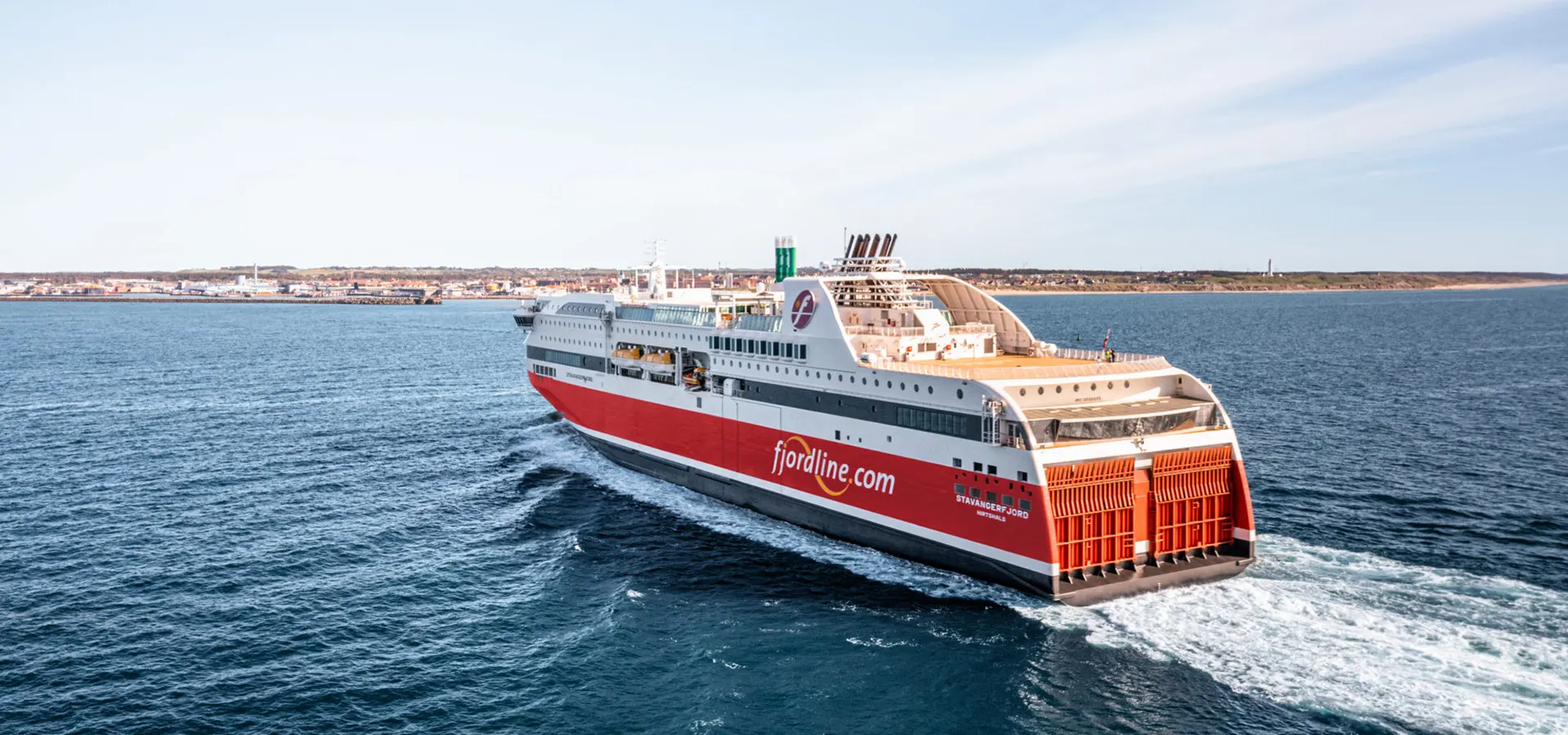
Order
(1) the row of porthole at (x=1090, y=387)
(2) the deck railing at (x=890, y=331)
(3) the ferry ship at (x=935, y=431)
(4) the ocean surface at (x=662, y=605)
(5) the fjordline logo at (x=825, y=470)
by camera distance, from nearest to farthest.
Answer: (4) the ocean surface at (x=662, y=605), (3) the ferry ship at (x=935, y=431), (1) the row of porthole at (x=1090, y=387), (5) the fjordline logo at (x=825, y=470), (2) the deck railing at (x=890, y=331)

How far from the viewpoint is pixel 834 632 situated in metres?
28.8

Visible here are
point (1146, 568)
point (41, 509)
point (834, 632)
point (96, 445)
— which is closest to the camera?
point (834, 632)

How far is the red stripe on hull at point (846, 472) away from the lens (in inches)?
1210

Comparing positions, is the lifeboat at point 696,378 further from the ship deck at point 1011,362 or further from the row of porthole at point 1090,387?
the row of porthole at point 1090,387

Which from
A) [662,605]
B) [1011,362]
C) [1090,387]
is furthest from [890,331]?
[662,605]

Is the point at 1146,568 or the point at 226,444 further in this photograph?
the point at 226,444

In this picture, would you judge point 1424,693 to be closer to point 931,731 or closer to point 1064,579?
point 1064,579

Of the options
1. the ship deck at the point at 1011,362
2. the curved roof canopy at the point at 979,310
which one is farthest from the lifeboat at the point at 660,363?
the ship deck at the point at 1011,362

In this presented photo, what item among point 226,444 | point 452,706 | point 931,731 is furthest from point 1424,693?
point 226,444

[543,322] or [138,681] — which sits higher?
[543,322]

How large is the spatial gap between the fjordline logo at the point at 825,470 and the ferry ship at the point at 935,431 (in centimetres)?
9

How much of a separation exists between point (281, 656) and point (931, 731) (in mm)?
18828

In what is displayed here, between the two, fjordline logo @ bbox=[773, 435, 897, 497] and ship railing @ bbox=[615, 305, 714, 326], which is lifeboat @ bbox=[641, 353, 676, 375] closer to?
ship railing @ bbox=[615, 305, 714, 326]

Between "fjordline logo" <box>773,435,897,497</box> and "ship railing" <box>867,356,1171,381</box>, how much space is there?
14.0ft
